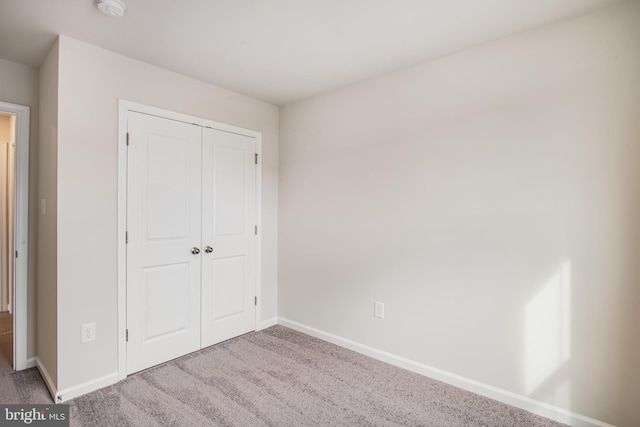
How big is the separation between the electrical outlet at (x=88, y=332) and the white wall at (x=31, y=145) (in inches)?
31.1

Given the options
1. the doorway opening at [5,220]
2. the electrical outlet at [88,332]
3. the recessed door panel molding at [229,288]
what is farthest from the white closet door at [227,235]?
the doorway opening at [5,220]

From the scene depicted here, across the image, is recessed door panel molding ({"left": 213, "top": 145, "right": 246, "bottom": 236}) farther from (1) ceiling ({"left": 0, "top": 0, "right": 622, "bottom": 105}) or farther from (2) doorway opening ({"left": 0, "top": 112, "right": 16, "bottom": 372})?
(2) doorway opening ({"left": 0, "top": 112, "right": 16, "bottom": 372})

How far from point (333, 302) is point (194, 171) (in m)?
1.70

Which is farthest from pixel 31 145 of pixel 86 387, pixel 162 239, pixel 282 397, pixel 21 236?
pixel 282 397

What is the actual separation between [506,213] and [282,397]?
1886 mm

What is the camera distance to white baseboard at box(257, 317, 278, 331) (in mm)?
3314

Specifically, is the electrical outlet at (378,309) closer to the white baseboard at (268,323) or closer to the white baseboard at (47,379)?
the white baseboard at (268,323)

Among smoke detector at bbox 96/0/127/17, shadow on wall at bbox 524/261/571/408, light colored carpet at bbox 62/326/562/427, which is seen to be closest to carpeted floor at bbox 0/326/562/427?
light colored carpet at bbox 62/326/562/427

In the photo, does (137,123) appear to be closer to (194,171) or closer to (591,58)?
(194,171)

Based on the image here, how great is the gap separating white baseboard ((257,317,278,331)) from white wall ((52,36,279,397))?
134 cm

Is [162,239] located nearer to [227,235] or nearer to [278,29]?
[227,235]

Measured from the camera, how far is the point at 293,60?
7.90 feet

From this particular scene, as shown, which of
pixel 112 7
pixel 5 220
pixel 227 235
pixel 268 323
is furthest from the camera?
pixel 5 220

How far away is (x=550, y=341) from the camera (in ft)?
6.27
